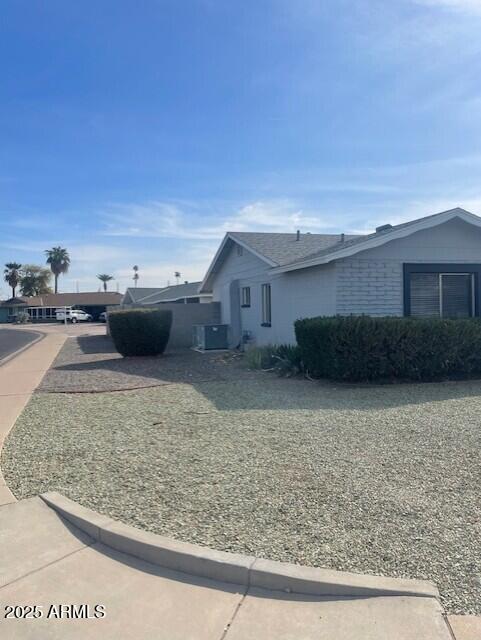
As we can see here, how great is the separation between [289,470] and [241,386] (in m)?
5.55

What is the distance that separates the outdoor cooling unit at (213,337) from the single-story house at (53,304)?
212 ft

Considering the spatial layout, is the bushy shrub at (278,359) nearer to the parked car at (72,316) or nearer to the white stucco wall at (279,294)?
the white stucco wall at (279,294)

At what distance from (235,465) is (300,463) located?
0.68 m

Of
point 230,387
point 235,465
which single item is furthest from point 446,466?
point 230,387

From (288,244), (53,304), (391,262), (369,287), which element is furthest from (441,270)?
(53,304)

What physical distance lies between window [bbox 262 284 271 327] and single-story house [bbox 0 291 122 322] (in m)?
67.0

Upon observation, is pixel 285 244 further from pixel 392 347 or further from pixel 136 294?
pixel 136 294

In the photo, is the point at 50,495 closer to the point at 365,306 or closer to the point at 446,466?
the point at 446,466

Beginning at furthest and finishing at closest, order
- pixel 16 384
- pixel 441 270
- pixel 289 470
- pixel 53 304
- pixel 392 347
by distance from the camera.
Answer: pixel 53 304, pixel 441 270, pixel 16 384, pixel 392 347, pixel 289 470

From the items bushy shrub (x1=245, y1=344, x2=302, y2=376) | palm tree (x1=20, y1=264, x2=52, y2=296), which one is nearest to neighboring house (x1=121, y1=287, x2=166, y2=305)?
bushy shrub (x1=245, y1=344, x2=302, y2=376)

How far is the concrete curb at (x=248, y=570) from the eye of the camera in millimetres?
3148

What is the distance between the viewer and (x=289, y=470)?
5262 millimetres

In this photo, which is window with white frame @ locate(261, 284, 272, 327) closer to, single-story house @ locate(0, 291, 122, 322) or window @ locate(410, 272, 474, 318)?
window @ locate(410, 272, 474, 318)

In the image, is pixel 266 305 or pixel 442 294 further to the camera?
pixel 266 305
